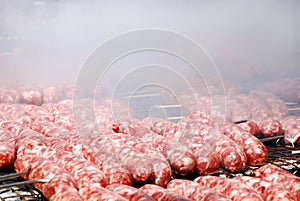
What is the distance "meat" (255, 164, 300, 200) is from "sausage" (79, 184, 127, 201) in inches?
65.5

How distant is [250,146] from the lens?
4816mm

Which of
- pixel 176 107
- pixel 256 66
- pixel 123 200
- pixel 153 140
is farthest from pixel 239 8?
pixel 123 200

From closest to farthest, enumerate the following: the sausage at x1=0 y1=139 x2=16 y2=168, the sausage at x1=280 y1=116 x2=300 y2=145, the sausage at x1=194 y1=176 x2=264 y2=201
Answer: the sausage at x1=194 y1=176 x2=264 y2=201 → the sausage at x1=0 y1=139 x2=16 y2=168 → the sausage at x1=280 y1=116 x2=300 y2=145

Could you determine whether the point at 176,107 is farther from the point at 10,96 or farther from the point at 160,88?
the point at 10,96

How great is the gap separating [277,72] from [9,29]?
7024 mm

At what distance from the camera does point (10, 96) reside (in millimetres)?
7777

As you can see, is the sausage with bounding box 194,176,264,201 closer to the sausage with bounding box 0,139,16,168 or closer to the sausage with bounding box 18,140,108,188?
the sausage with bounding box 18,140,108,188

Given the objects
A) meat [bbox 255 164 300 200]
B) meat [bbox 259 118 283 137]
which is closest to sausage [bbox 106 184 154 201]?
meat [bbox 255 164 300 200]

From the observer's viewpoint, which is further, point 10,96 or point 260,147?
point 10,96

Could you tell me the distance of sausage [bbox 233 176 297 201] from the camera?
3539 mm

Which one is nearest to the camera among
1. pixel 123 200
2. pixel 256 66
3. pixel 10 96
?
pixel 123 200

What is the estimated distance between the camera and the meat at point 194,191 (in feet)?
10.9

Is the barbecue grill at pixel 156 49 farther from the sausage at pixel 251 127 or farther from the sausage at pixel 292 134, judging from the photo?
the sausage at pixel 292 134

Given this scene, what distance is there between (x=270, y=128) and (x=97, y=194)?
10.7 ft
